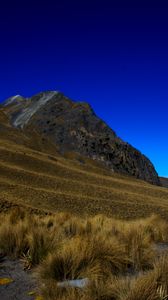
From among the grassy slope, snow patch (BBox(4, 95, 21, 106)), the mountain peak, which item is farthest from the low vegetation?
snow patch (BBox(4, 95, 21, 106))

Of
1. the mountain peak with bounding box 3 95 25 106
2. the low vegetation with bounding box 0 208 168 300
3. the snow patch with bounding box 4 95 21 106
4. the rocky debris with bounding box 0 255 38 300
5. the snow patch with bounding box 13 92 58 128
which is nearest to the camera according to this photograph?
the low vegetation with bounding box 0 208 168 300

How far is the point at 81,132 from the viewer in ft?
230

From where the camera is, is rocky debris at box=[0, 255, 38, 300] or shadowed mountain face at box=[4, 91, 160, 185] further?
shadowed mountain face at box=[4, 91, 160, 185]

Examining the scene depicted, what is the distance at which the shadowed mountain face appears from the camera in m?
69.4

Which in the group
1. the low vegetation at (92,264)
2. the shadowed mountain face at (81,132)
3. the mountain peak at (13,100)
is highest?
the mountain peak at (13,100)

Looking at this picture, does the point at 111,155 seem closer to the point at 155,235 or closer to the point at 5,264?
the point at 155,235

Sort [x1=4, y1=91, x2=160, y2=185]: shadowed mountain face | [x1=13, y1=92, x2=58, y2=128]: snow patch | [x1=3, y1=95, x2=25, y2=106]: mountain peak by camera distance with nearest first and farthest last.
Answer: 1. [x1=4, y1=91, x2=160, y2=185]: shadowed mountain face
2. [x1=13, y1=92, x2=58, y2=128]: snow patch
3. [x1=3, y1=95, x2=25, y2=106]: mountain peak

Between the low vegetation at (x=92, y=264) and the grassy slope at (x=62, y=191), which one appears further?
the grassy slope at (x=62, y=191)

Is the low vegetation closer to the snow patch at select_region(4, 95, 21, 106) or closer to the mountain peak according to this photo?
the mountain peak

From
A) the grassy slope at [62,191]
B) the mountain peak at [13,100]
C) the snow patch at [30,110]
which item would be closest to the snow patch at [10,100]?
the mountain peak at [13,100]

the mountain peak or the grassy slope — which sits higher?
the mountain peak

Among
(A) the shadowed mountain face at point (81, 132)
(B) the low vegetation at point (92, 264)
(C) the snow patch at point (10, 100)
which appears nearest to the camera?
(B) the low vegetation at point (92, 264)

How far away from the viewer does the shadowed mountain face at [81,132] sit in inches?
2734

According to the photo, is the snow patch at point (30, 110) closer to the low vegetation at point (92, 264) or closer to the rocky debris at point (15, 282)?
the low vegetation at point (92, 264)
